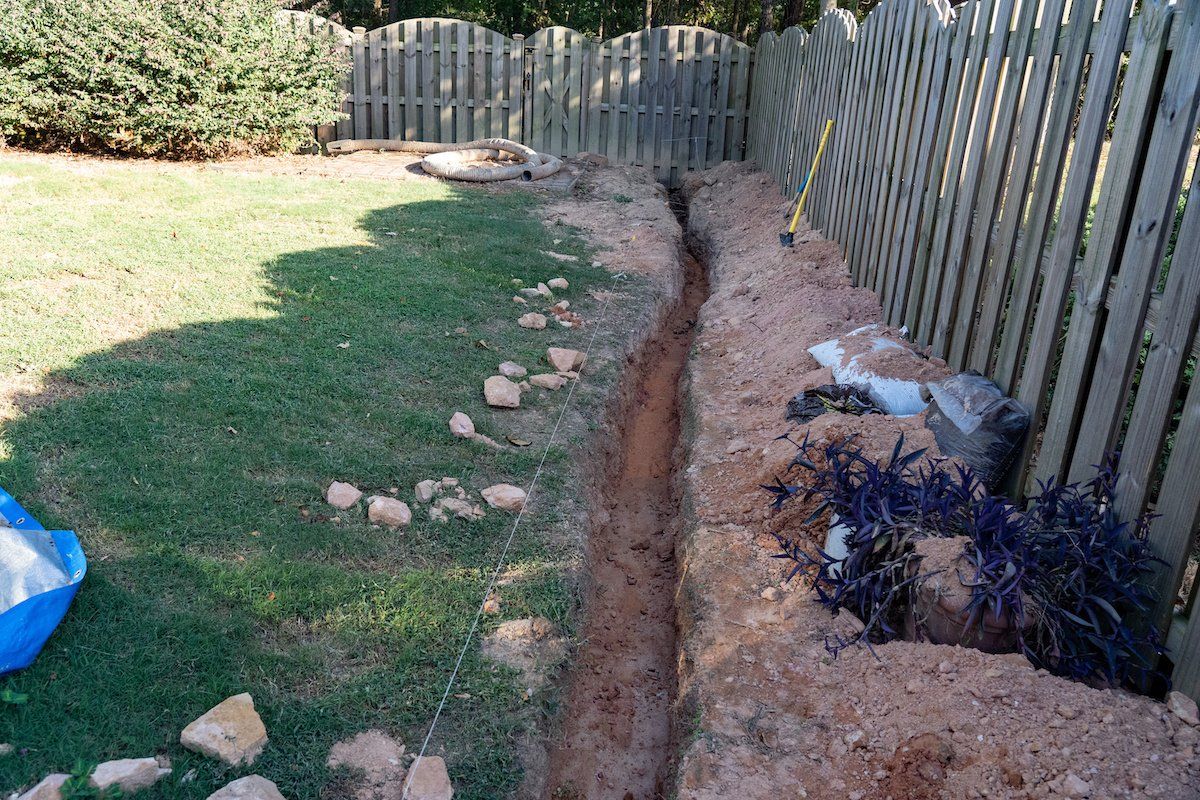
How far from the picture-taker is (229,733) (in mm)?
2711

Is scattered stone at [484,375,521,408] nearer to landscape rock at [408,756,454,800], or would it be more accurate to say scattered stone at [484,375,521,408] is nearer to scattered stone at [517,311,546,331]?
scattered stone at [517,311,546,331]

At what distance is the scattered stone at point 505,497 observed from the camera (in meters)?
Result: 4.20

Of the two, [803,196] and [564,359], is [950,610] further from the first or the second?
[803,196]

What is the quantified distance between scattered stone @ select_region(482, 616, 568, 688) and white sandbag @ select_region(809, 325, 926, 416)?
2.10 meters

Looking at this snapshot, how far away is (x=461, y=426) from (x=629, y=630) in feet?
4.72

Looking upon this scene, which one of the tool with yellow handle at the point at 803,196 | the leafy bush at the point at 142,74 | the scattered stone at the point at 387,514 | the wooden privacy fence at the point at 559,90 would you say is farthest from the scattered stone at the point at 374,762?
the wooden privacy fence at the point at 559,90

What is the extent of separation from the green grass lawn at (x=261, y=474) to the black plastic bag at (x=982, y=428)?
1764mm

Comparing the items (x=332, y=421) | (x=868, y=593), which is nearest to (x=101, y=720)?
(x=332, y=421)

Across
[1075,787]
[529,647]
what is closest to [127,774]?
[529,647]

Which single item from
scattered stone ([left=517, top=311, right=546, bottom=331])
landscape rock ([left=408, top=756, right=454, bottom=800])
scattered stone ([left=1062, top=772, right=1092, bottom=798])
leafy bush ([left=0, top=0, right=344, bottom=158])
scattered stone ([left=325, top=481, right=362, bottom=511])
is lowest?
landscape rock ([left=408, top=756, right=454, bottom=800])

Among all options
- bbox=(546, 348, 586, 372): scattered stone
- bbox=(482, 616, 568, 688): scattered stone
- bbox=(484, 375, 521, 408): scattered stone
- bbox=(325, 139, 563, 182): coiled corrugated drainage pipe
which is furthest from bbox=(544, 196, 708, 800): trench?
bbox=(325, 139, 563, 182): coiled corrugated drainage pipe

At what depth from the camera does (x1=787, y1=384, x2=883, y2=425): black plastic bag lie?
451 centimetres

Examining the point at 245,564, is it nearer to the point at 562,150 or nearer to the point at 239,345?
the point at 239,345

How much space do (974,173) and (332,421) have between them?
355 cm
